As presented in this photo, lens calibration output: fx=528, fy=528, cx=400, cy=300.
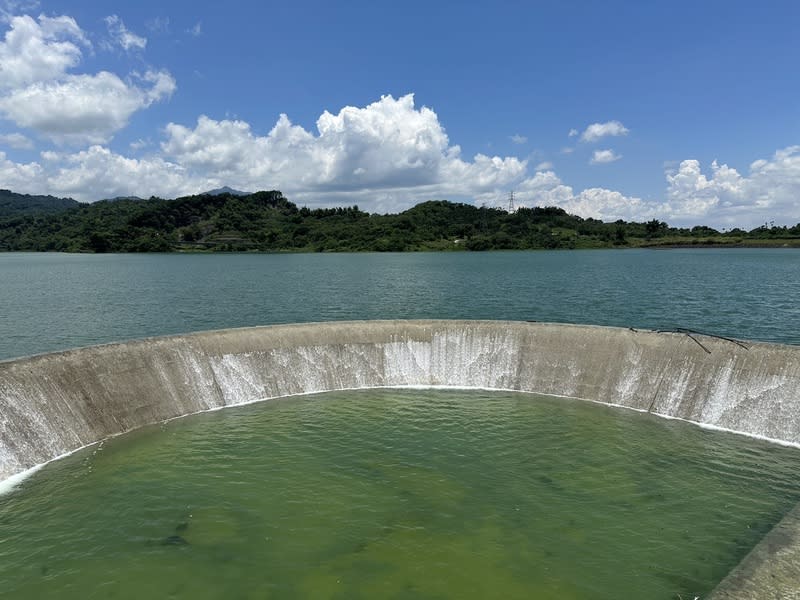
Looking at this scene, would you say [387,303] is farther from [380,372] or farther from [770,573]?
[770,573]

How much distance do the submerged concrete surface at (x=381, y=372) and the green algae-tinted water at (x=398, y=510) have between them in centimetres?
102

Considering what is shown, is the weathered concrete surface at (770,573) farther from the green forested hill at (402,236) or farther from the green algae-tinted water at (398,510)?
the green forested hill at (402,236)

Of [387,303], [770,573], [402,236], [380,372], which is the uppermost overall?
[402,236]

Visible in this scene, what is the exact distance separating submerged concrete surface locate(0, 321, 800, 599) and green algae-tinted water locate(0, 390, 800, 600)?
40.2 inches

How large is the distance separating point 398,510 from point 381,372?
10.3m

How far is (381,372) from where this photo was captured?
74.5 feet

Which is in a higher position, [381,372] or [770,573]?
[770,573]

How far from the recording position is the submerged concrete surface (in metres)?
16.0

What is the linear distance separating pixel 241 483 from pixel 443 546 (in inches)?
230

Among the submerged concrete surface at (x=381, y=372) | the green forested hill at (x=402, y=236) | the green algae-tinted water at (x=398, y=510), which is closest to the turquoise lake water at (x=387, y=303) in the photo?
the submerged concrete surface at (x=381, y=372)

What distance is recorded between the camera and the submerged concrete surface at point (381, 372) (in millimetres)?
16031

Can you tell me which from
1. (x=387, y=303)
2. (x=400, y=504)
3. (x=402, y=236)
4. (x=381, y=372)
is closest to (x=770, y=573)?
(x=400, y=504)

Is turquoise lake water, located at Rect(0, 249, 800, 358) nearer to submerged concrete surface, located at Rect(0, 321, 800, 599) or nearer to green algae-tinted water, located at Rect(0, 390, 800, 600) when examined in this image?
submerged concrete surface, located at Rect(0, 321, 800, 599)

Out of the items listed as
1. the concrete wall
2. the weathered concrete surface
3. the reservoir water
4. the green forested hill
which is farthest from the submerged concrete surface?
the green forested hill
